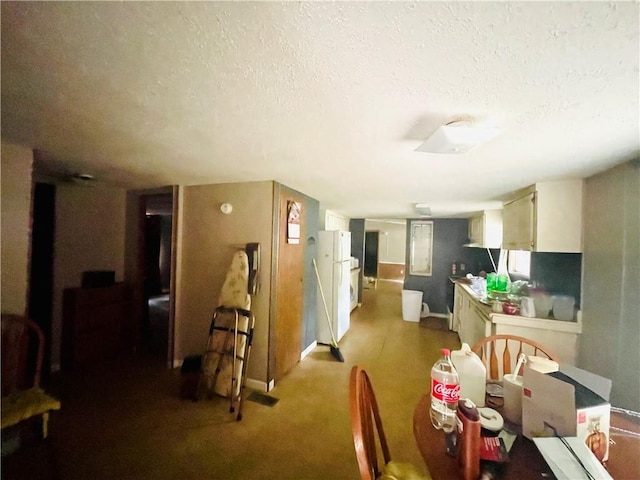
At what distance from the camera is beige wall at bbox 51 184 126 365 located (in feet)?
8.54

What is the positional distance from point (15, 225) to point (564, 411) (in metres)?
2.98

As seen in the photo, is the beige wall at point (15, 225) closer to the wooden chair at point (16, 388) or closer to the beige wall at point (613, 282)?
the wooden chair at point (16, 388)

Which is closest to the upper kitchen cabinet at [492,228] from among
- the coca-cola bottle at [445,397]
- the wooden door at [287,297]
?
the wooden door at [287,297]

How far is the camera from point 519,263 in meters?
3.60

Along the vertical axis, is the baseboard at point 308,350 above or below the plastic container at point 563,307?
below

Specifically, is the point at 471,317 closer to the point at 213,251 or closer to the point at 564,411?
the point at 564,411

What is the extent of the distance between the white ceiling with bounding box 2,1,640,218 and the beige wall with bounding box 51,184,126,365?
139 cm

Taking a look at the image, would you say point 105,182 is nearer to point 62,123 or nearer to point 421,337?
point 62,123

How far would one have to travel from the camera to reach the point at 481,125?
1137 millimetres

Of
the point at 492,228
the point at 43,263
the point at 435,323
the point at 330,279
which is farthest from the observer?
the point at 435,323

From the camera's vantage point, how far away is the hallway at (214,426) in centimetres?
157

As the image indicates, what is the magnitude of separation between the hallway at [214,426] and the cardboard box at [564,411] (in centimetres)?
113

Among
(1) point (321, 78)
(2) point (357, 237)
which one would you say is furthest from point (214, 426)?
(2) point (357, 237)

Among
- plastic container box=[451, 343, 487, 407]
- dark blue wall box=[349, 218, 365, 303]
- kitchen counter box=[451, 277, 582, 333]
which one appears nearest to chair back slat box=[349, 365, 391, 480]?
plastic container box=[451, 343, 487, 407]
